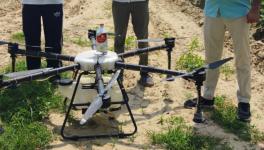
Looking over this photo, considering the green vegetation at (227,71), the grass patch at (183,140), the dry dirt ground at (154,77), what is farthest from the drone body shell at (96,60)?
the green vegetation at (227,71)

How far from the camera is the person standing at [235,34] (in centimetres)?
488

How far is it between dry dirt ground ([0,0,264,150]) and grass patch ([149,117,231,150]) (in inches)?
4.7

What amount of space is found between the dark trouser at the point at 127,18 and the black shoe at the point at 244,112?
1.50m

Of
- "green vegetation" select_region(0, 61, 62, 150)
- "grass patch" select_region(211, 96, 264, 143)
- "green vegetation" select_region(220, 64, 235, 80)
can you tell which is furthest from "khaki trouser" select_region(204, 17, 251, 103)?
"green vegetation" select_region(0, 61, 62, 150)

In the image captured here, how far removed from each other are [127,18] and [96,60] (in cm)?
144

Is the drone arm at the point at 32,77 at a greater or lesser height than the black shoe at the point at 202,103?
greater

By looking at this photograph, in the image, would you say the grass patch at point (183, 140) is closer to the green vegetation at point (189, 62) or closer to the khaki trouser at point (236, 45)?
the khaki trouser at point (236, 45)

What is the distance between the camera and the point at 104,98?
4109mm

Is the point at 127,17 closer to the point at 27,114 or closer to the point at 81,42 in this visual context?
the point at 27,114

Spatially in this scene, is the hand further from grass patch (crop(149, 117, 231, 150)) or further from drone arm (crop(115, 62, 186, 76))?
grass patch (crop(149, 117, 231, 150))

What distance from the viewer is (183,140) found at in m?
4.78

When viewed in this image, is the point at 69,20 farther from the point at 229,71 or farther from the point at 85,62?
the point at 85,62

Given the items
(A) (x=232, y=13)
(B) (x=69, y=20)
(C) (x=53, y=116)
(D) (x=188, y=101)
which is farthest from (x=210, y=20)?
(B) (x=69, y=20)

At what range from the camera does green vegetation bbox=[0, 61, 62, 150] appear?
4.64m
